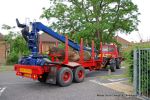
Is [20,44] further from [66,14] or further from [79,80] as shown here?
[79,80]

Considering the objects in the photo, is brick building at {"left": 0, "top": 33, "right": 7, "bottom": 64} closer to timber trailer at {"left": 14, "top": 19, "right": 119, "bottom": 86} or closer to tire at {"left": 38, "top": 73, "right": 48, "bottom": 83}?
timber trailer at {"left": 14, "top": 19, "right": 119, "bottom": 86}

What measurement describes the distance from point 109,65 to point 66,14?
15434 mm

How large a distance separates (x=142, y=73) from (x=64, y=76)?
14.1ft

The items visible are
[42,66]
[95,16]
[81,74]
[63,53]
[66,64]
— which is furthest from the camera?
[95,16]

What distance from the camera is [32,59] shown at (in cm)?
1221

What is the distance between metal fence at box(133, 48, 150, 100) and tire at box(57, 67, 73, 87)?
390cm

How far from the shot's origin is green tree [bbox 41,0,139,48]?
1240 inches

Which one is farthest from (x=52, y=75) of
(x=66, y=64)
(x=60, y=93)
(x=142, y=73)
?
(x=142, y=73)

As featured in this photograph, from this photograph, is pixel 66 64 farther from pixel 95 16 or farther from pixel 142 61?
pixel 95 16

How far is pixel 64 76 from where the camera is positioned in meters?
12.5

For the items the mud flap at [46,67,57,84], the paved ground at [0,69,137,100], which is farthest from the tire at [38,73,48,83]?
the paved ground at [0,69,137,100]

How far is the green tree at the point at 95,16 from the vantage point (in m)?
31.5

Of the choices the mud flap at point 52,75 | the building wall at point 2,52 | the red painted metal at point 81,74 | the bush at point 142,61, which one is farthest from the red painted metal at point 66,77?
the building wall at point 2,52

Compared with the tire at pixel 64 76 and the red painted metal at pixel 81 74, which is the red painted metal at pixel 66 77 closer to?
the tire at pixel 64 76
